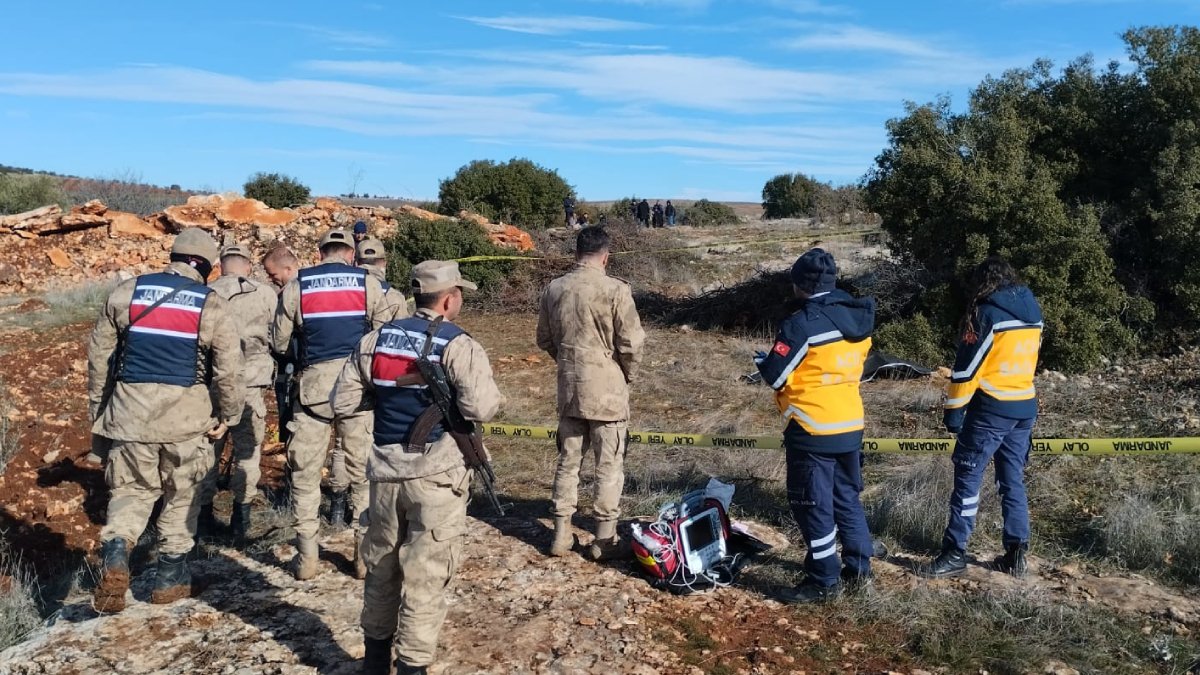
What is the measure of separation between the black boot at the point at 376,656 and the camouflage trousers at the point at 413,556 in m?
0.03

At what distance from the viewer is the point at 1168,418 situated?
7.61 meters

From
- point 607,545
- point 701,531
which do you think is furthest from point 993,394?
point 607,545

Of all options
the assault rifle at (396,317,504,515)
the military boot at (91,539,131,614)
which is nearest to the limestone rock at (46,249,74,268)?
the military boot at (91,539,131,614)

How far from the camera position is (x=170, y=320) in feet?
14.7

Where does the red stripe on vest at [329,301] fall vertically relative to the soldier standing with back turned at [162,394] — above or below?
above

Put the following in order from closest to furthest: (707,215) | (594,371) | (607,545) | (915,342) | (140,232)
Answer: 1. (594,371)
2. (607,545)
3. (915,342)
4. (140,232)
5. (707,215)

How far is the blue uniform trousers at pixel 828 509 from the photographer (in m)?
4.43

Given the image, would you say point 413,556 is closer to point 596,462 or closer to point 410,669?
point 410,669

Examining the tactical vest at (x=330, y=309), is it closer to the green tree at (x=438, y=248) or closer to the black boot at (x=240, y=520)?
the black boot at (x=240, y=520)

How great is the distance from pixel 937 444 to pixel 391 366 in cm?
396

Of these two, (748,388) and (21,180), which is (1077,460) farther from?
(21,180)

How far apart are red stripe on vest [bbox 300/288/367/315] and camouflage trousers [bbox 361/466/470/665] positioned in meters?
1.74

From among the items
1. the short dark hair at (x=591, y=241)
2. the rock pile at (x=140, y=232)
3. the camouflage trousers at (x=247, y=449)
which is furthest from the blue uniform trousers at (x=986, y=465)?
the rock pile at (x=140, y=232)

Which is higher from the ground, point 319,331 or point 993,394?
point 319,331
